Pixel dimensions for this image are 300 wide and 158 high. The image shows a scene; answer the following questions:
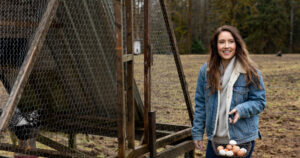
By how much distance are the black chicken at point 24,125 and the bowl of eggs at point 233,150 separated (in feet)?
7.19

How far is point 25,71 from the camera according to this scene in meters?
2.55

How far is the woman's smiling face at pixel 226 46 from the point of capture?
275 centimetres

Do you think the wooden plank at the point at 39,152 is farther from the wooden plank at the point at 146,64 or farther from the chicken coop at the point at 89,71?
the wooden plank at the point at 146,64

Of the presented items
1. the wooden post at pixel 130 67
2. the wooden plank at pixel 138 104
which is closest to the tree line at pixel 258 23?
the wooden plank at pixel 138 104

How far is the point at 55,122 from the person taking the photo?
4656mm

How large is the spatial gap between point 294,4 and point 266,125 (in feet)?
107

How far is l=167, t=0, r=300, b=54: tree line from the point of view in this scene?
3312 centimetres

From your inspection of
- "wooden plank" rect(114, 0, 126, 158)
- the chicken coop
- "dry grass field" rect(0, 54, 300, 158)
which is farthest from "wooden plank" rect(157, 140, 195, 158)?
"wooden plank" rect(114, 0, 126, 158)

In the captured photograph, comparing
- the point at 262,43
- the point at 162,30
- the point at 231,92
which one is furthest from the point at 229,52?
the point at 262,43

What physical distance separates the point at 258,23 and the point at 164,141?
1321 inches

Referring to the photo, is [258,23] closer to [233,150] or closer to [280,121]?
[280,121]

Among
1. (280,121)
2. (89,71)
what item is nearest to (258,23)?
(280,121)

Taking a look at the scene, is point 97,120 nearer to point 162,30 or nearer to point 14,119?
point 14,119

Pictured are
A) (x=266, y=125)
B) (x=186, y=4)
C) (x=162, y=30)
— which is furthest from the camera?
(x=186, y=4)
